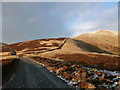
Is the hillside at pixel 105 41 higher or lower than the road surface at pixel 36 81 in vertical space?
lower

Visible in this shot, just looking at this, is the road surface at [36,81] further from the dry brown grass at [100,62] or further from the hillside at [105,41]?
the hillside at [105,41]

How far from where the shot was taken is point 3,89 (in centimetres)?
1369

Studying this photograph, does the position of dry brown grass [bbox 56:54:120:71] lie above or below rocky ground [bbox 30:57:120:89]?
below

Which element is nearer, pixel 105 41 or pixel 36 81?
pixel 36 81

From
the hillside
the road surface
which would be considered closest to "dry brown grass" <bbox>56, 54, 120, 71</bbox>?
the road surface

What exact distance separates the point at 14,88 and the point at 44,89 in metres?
3.67

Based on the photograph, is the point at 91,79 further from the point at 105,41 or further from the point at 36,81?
the point at 105,41

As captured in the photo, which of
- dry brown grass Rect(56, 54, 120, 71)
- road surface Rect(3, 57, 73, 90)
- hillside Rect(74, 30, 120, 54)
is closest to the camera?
road surface Rect(3, 57, 73, 90)

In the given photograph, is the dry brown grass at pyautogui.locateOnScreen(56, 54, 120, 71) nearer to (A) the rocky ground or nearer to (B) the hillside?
(A) the rocky ground

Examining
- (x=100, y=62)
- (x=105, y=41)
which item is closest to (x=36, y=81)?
(x=100, y=62)

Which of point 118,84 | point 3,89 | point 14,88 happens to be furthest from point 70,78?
point 3,89

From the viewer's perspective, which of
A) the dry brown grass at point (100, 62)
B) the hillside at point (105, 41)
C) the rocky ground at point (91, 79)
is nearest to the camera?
the rocky ground at point (91, 79)

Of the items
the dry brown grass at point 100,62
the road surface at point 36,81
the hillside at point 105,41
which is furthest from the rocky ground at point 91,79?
the hillside at point 105,41

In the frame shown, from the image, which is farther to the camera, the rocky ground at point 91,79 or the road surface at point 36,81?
the road surface at point 36,81
